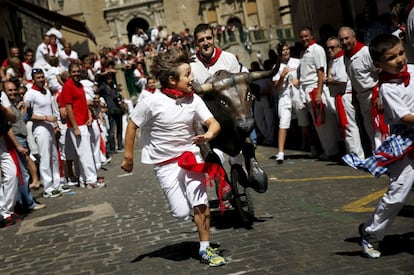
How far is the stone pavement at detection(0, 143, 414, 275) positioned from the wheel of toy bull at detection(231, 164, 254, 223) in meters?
0.13

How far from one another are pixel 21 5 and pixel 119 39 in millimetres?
39422

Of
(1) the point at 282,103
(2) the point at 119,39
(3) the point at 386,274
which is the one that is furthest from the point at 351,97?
(2) the point at 119,39

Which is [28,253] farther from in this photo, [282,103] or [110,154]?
[110,154]

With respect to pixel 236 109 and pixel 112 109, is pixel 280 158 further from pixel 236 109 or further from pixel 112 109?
pixel 112 109

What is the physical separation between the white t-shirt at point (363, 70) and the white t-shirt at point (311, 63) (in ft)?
7.16

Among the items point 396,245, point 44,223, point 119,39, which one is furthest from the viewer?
point 119,39

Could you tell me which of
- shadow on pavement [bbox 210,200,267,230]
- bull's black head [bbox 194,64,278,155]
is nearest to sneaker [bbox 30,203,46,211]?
shadow on pavement [bbox 210,200,267,230]

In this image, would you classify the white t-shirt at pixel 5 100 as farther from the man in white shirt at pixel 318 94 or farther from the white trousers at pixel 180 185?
the man in white shirt at pixel 318 94

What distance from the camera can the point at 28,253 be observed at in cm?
779

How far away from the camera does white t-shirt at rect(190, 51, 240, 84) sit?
780cm

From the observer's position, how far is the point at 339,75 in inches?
436

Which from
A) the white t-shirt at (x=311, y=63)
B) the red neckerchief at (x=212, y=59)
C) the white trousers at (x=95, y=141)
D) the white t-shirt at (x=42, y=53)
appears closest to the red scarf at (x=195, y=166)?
the red neckerchief at (x=212, y=59)

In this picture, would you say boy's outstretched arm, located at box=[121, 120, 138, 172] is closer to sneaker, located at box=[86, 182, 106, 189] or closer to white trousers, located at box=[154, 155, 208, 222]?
white trousers, located at box=[154, 155, 208, 222]

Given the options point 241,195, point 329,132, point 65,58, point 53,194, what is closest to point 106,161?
point 65,58
